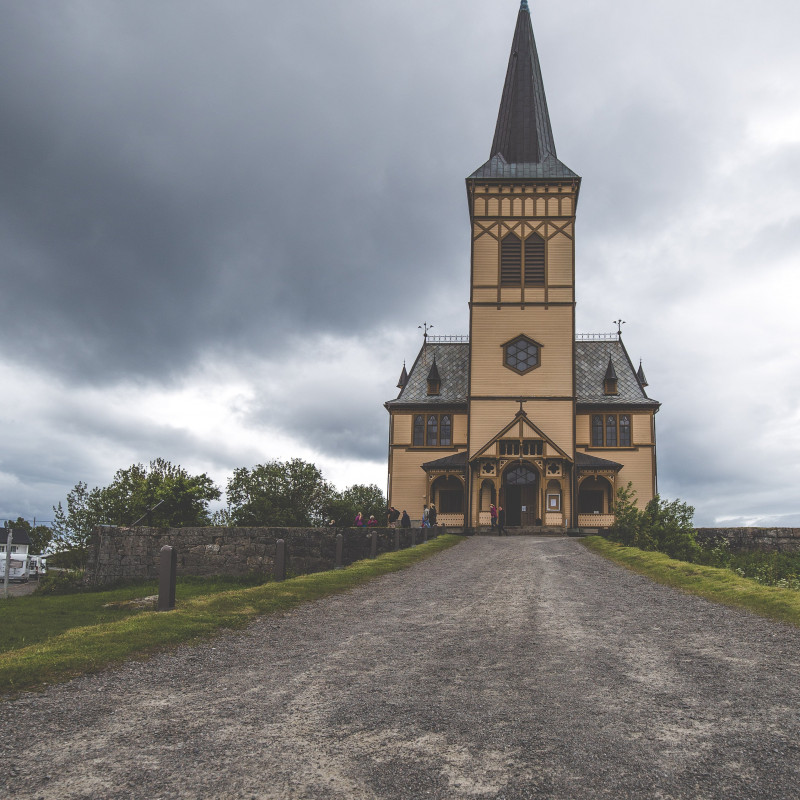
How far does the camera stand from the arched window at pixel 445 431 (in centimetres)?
4453

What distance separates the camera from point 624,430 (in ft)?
145

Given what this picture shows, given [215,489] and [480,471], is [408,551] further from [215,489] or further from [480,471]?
[480,471]

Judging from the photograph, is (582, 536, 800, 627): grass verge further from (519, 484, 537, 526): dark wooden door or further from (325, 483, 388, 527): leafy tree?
(325, 483, 388, 527): leafy tree

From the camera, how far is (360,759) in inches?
170

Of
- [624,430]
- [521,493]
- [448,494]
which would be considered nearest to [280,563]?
[521,493]

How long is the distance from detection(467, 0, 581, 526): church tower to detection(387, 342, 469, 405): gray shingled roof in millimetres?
4137

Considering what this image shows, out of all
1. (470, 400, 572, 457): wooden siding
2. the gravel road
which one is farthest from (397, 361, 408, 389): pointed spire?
the gravel road

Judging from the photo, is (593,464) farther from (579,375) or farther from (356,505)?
(356,505)

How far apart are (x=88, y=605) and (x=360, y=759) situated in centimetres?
1647

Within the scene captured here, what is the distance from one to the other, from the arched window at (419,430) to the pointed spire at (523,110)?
17.8m

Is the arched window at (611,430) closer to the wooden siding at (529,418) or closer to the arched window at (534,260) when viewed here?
the wooden siding at (529,418)

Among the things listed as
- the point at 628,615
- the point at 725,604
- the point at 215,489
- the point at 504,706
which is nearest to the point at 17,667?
the point at 504,706

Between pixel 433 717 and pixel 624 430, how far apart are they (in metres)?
41.5

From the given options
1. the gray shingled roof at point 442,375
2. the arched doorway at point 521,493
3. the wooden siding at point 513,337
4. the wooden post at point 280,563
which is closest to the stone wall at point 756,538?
the wooden post at point 280,563
